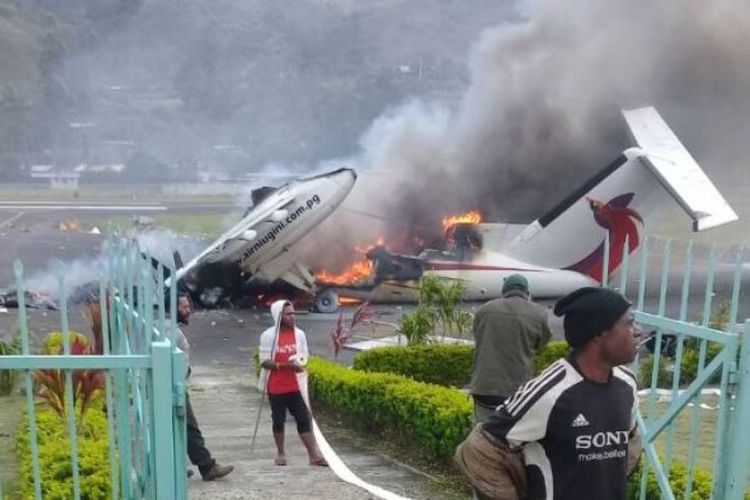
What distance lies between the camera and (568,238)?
21.0 meters

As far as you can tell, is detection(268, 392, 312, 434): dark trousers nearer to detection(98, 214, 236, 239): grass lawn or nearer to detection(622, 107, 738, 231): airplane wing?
detection(622, 107, 738, 231): airplane wing

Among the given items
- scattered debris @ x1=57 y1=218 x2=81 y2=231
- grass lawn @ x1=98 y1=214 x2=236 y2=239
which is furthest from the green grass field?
scattered debris @ x1=57 y1=218 x2=81 y2=231

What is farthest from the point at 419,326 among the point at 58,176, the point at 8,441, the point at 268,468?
the point at 58,176

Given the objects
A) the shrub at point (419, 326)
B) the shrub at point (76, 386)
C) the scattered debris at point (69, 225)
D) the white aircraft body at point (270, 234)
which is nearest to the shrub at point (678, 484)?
the shrub at point (76, 386)

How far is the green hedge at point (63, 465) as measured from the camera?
529 cm

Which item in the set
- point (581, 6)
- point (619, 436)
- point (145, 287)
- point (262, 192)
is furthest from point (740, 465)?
point (581, 6)

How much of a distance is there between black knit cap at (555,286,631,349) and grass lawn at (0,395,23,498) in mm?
3996

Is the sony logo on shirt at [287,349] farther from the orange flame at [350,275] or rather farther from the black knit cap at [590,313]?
the orange flame at [350,275]

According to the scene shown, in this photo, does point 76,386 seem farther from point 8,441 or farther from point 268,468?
point 268,468

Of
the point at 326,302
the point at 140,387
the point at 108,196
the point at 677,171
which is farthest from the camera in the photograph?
the point at 108,196

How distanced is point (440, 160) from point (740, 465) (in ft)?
64.6

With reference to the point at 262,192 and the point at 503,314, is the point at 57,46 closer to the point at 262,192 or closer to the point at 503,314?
the point at 262,192

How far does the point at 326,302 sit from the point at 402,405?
11968 millimetres

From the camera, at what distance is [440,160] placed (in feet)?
77.0
